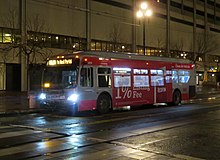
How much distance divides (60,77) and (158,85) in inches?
280

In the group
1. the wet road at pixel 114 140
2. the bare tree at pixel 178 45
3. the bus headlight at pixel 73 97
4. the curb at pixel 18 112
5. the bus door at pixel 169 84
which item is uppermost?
the bare tree at pixel 178 45

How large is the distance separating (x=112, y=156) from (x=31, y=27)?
3431 centimetres

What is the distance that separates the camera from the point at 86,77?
662 inches

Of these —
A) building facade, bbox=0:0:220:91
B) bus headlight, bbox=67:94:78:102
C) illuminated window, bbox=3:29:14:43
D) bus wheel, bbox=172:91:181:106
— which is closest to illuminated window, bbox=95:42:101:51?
building facade, bbox=0:0:220:91

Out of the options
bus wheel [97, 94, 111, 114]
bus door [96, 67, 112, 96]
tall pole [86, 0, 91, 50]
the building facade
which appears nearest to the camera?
bus door [96, 67, 112, 96]

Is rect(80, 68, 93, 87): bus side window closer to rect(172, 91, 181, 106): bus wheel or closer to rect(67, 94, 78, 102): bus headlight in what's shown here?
rect(67, 94, 78, 102): bus headlight

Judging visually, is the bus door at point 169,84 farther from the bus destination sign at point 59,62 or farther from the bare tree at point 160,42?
the bare tree at point 160,42

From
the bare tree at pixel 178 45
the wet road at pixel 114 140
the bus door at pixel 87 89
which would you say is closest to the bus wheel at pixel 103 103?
the bus door at pixel 87 89

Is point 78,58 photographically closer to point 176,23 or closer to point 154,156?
point 154,156

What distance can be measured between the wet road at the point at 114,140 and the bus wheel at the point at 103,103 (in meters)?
3.50

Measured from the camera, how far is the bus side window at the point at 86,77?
16594 mm

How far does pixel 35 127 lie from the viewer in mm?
12719

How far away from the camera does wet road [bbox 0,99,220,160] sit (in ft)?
26.7

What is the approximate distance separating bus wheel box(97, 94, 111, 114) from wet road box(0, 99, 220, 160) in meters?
3.50
